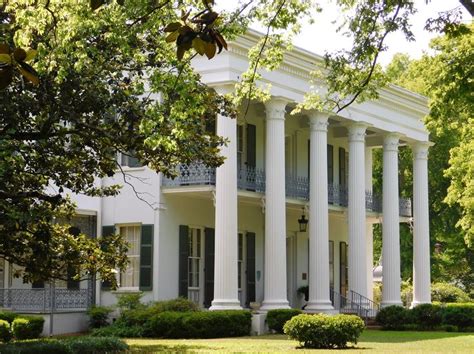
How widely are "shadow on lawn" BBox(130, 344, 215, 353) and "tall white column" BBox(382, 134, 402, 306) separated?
587 inches

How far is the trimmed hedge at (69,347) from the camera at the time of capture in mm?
16266

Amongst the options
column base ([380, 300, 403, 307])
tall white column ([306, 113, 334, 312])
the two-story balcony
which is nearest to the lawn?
tall white column ([306, 113, 334, 312])

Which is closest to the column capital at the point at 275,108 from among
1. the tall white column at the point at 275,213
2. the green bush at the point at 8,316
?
the tall white column at the point at 275,213

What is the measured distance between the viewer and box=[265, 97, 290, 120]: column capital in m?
27.8

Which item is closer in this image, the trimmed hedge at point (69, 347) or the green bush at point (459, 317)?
the trimmed hedge at point (69, 347)

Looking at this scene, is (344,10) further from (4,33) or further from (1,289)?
(1,289)

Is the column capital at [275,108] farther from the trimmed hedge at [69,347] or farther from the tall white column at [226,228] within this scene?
the trimmed hedge at [69,347]

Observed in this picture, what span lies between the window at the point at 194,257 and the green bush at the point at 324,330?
8334 mm

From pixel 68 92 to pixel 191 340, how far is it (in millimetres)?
10630

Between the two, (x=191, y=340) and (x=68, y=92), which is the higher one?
(x=68, y=92)

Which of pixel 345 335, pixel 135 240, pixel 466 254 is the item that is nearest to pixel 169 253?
pixel 135 240

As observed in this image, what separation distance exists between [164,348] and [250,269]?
1138cm

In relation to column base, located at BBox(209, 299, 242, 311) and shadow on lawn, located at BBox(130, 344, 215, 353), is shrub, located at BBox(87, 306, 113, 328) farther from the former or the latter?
shadow on lawn, located at BBox(130, 344, 215, 353)

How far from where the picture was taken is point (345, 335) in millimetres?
20578
